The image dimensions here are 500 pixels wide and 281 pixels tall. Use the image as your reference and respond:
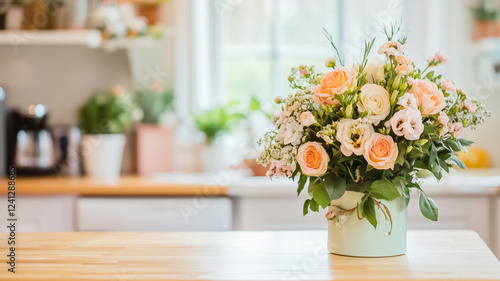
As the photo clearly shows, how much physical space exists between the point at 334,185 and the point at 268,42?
2.04 meters

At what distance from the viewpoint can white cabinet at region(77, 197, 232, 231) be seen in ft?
8.02

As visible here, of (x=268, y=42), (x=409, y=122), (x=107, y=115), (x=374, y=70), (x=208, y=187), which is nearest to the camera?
(x=409, y=122)

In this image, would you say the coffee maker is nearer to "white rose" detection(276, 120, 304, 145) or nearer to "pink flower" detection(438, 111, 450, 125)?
"white rose" detection(276, 120, 304, 145)

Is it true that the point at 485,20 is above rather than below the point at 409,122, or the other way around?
above

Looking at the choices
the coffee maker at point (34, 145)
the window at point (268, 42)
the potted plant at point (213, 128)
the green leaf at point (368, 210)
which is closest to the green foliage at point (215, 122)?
the potted plant at point (213, 128)

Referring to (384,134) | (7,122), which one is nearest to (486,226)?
(384,134)

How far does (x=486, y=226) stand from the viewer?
242 centimetres

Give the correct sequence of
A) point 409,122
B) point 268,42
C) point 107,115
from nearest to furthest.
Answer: point 409,122, point 107,115, point 268,42

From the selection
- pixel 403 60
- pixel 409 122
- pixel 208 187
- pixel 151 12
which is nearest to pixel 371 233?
pixel 409 122

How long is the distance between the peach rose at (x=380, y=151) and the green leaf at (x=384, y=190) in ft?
0.21

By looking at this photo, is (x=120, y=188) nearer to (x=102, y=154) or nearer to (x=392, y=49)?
(x=102, y=154)

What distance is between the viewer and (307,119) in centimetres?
124

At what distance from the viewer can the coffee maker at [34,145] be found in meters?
2.83

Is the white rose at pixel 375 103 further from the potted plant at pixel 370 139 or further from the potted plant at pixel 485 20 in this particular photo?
the potted plant at pixel 485 20
